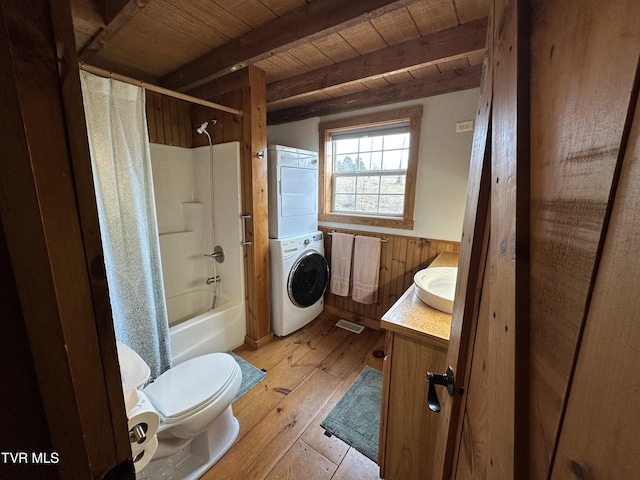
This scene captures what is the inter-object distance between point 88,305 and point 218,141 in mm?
2132

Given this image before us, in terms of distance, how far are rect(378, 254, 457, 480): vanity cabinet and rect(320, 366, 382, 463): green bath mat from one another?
287 millimetres

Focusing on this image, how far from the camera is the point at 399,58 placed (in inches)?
65.1

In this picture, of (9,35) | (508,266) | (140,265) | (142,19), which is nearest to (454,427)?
(508,266)

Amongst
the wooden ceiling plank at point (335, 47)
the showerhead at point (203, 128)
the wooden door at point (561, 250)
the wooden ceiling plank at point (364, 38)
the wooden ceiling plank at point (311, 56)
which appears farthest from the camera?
the showerhead at point (203, 128)

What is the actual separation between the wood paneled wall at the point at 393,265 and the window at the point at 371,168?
17 centimetres

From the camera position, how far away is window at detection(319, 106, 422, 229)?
90.5 inches

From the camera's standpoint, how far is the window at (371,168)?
2.30 metres

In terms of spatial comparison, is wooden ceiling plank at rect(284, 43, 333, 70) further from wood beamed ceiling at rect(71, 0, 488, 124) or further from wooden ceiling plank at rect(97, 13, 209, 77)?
wooden ceiling plank at rect(97, 13, 209, 77)

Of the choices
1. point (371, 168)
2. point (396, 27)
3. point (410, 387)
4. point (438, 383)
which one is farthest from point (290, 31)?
point (410, 387)

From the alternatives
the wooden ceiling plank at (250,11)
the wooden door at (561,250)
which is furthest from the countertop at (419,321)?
the wooden ceiling plank at (250,11)

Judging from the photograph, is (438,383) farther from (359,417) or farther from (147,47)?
(147,47)

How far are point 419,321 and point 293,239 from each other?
149 cm

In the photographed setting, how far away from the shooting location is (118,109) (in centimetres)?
146

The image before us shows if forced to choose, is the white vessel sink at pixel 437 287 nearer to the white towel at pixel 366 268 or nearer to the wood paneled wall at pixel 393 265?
the wood paneled wall at pixel 393 265
